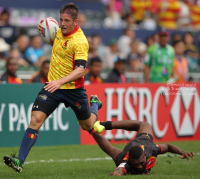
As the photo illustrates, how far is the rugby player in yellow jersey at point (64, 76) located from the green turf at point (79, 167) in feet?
2.28

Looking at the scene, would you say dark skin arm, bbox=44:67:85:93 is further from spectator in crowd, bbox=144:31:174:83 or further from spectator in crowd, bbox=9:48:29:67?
spectator in crowd, bbox=9:48:29:67

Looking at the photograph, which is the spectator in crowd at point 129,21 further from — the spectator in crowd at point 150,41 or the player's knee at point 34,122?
the player's knee at point 34,122

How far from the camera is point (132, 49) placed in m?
16.1

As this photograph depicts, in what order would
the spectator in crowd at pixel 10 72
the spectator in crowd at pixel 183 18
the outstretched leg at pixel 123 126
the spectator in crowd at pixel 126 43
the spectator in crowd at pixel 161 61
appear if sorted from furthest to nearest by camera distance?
the spectator in crowd at pixel 183 18, the spectator in crowd at pixel 126 43, the spectator in crowd at pixel 161 61, the spectator in crowd at pixel 10 72, the outstretched leg at pixel 123 126

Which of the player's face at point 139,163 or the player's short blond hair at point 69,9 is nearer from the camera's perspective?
the player's face at point 139,163

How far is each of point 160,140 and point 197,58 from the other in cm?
652

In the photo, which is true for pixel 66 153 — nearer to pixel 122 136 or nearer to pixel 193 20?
pixel 122 136

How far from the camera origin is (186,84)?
12375 mm

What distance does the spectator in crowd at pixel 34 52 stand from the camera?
1404 centimetres

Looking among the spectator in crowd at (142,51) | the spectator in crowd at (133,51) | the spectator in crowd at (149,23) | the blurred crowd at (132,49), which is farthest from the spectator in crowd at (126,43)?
the spectator in crowd at (149,23)

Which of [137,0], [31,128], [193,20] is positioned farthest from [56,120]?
[193,20]

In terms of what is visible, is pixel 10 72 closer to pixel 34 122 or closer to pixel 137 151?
pixel 34 122

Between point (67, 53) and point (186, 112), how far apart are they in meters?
6.14

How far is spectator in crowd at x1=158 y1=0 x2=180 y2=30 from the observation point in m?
19.1
